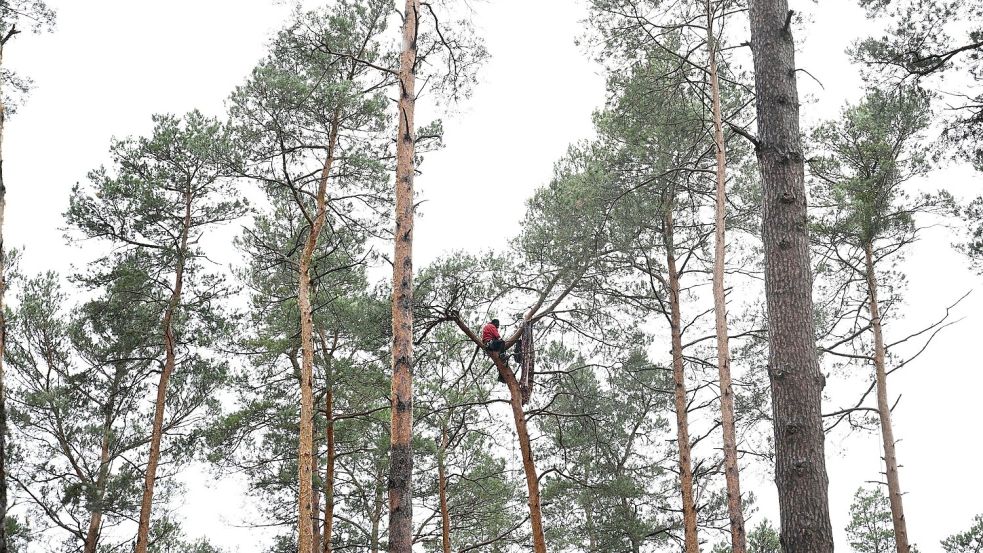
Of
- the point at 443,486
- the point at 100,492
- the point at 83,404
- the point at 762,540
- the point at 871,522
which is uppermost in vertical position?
the point at 83,404

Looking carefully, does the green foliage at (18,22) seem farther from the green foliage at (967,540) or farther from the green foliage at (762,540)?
the green foliage at (967,540)

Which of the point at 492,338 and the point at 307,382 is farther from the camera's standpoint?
the point at 307,382

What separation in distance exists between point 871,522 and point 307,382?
1233 centimetres

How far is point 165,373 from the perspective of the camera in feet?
42.3

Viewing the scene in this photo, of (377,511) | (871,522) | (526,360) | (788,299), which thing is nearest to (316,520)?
(377,511)

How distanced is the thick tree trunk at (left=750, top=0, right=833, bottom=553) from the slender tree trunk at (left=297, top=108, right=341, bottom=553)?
6.74m

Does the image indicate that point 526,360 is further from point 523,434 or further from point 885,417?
point 885,417

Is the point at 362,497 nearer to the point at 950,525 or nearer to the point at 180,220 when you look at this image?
the point at 180,220

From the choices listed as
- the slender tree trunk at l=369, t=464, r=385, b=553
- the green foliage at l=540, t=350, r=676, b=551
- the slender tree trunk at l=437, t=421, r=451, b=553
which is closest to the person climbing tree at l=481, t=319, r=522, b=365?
the green foliage at l=540, t=350, r=676, b=551

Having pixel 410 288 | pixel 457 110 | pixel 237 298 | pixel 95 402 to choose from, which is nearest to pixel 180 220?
pixel 237 298

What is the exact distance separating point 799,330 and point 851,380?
10.0 metres

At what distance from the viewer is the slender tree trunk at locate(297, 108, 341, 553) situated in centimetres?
1048

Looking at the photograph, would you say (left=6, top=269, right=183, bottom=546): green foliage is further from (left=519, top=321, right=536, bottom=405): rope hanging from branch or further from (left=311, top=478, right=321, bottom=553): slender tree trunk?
(left=519, top=321, right=536, bottom=405): rope hanging from branch

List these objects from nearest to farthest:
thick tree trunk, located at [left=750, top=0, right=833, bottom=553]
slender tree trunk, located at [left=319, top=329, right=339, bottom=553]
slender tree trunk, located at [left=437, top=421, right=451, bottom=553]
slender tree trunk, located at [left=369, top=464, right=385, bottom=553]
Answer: thick tree trunk, located at [left=750, top=0, right=833, bottom=553], slender tree trunk, located at [left=319, top=329, right=339, bottom=553], slender tree trunk, located at [left=437, top=421, right=451, bottom=553], slender tree trunk, located at [left=369, top=464, right=385, bottom=553]
